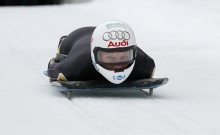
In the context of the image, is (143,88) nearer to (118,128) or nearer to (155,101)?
(155,101)

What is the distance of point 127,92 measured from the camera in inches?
257

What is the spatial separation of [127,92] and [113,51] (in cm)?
76

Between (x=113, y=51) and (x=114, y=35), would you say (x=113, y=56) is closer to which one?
(x=113, y=51)

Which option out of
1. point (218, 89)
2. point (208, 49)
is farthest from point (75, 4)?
point (218, 89)

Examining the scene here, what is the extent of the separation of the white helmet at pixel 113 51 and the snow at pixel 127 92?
286mm

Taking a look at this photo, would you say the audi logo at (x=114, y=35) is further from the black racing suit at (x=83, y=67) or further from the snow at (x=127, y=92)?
the snow at (x=127, y=92)

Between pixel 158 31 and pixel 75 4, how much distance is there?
18.3 feet

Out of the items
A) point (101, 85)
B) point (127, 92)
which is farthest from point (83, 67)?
point (127, 92)

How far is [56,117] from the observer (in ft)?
16.8

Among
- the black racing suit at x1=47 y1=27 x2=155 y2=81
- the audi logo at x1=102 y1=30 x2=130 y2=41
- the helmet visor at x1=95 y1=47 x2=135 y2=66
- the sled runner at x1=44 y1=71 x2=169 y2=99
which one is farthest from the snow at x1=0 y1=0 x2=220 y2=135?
the audi logo at x1=102 y1=30 x2=130 y2=41

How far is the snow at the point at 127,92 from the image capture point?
492 centimetres

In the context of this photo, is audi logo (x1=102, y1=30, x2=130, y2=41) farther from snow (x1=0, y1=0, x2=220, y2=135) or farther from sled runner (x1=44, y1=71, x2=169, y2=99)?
snow (x1=0, y1=0, x2=220, y2=135)

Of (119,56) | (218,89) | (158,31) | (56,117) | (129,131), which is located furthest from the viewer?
(158,31)

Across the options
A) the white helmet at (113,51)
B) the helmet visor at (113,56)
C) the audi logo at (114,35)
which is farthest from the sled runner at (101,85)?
the audi logo at (114,35)
